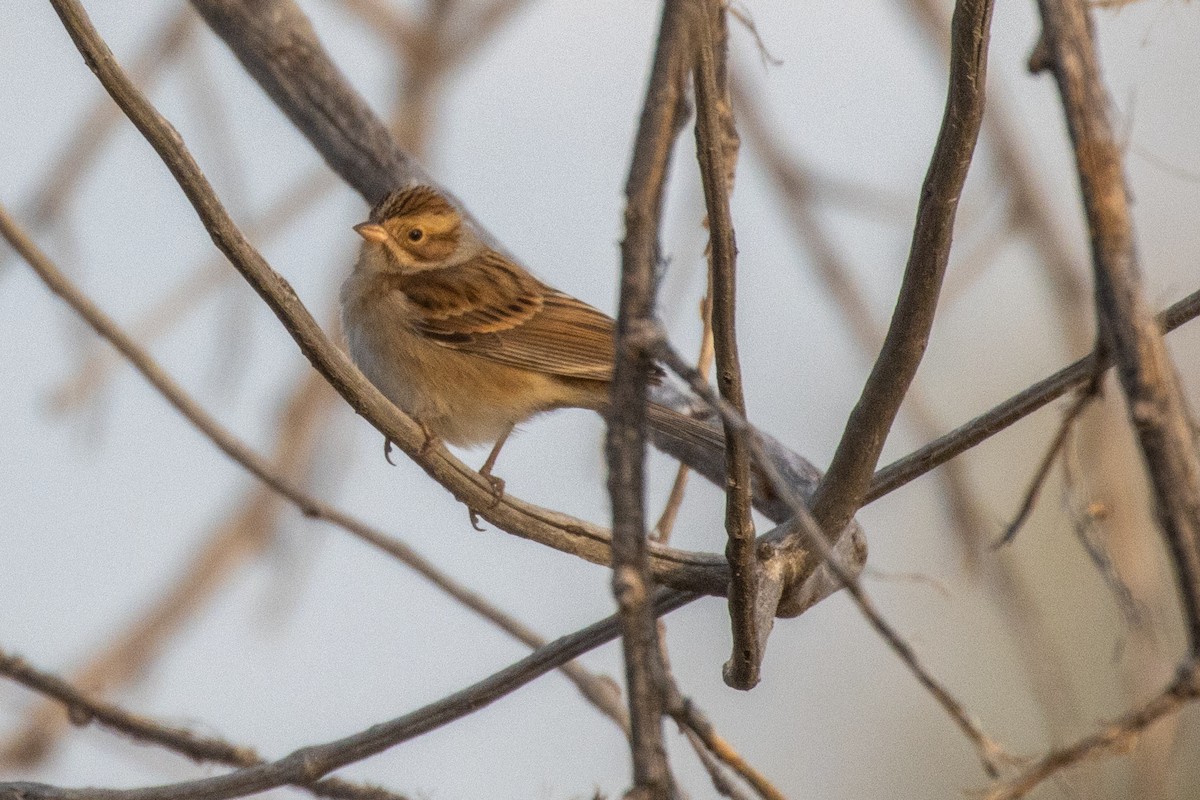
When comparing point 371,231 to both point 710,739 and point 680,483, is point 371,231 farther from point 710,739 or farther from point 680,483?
point 710,739

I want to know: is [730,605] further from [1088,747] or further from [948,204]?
[1088,747]

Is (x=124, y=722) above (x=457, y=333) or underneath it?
underneath

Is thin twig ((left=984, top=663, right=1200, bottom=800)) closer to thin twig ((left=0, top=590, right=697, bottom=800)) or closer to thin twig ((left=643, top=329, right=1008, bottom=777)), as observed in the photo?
thin twig ((left=643, top=329, right=1008, bottom=777))

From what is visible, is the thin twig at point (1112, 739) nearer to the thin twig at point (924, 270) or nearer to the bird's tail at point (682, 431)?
the thin twig at point (924, 270)

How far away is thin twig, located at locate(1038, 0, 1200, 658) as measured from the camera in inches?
51.5

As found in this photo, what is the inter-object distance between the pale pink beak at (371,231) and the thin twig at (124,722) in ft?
5.61

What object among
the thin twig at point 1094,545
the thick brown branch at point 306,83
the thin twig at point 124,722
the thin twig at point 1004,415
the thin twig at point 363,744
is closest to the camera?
the thin twig at point 1094,545

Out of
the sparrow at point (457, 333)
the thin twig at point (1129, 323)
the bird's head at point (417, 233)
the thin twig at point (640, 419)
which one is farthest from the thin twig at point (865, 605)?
the bird's head at point (417, 233)

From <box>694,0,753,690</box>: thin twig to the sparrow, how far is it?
167 cm

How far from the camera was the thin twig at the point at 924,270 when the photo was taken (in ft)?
7.51

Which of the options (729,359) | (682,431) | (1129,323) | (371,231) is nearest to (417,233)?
(371,231)

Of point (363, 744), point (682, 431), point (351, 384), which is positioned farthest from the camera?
point (682, 431)

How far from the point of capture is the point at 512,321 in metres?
4.65

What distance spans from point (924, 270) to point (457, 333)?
2.37m
